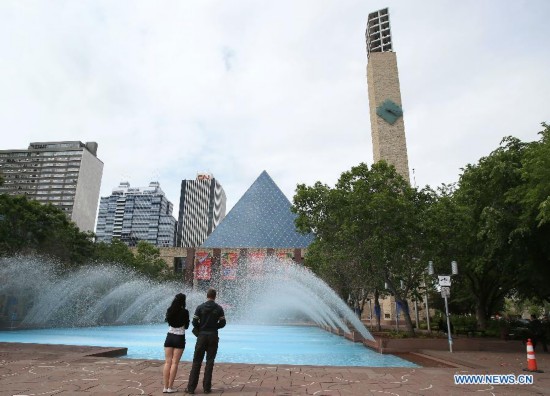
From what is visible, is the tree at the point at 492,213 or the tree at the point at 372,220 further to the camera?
the tree at the point at 372,220

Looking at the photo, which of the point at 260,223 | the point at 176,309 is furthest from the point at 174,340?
the point at 260,223

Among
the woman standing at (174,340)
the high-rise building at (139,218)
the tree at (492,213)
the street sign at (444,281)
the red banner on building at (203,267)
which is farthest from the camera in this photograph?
the high-rise building at (139,218)

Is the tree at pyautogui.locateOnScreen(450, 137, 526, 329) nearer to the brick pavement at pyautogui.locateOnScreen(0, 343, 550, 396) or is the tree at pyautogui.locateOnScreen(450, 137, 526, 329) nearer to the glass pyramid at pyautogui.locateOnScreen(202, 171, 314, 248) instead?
the brick pavement at pyautogui.locateOnScreen(0, 343, 550, 396)

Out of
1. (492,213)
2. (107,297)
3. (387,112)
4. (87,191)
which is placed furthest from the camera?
(87,191)

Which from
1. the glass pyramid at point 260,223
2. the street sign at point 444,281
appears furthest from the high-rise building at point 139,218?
the street sign at point 444,281

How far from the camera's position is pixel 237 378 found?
7969mm

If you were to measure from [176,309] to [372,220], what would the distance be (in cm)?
A: 1404

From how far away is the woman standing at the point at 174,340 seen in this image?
6.35 meters

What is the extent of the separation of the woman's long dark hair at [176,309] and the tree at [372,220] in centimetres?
1330

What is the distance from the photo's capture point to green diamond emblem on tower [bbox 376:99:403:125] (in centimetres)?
5891

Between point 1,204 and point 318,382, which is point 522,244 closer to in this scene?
point 318,382

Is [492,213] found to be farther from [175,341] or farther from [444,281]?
[175,341]

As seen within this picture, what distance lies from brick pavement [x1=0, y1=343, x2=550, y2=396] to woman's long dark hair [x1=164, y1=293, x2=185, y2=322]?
116 cm

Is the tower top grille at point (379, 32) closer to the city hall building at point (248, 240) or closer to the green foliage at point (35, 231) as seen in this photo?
the city hall building at point (248, 240)
